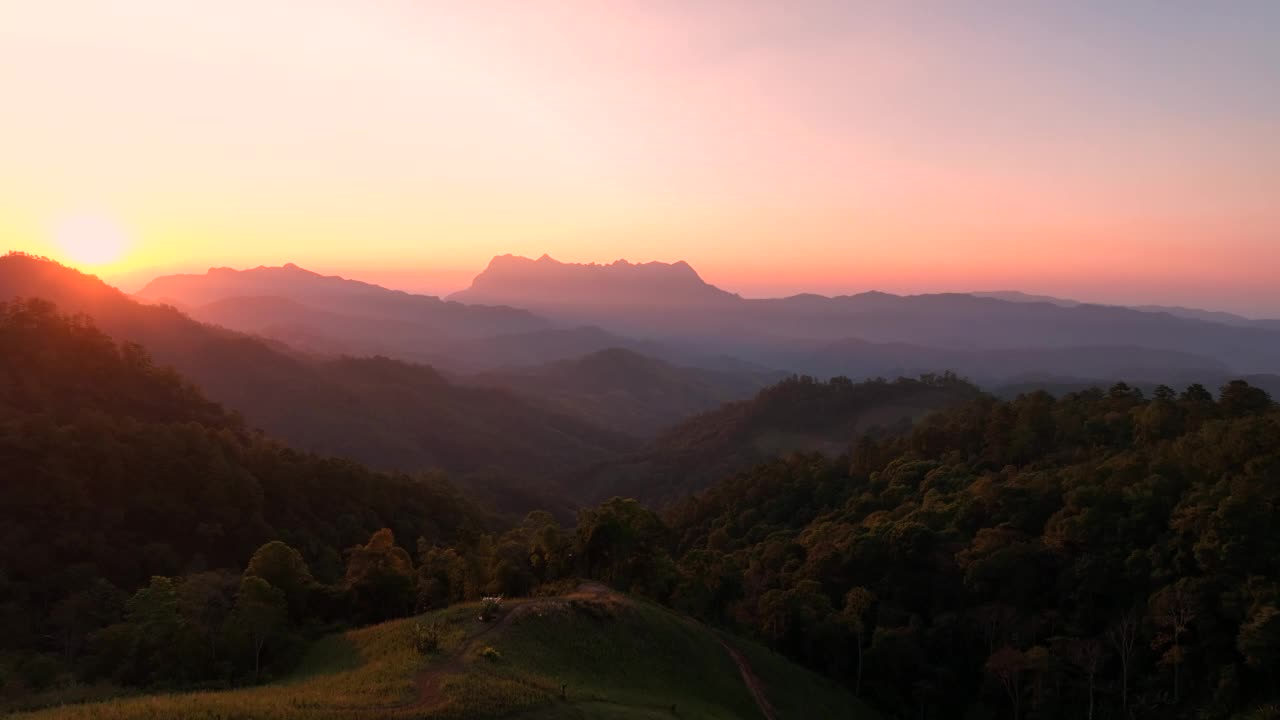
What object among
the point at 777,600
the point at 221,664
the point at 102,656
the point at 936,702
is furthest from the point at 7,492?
the point at 936,702

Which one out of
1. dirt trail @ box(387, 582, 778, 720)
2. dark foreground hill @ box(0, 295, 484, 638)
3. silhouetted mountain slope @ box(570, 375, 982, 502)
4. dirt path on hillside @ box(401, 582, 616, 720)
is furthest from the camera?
silhouetted mountain slope @ box(570, 375, 982, 502)

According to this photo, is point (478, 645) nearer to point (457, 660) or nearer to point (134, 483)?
point (457, 660)

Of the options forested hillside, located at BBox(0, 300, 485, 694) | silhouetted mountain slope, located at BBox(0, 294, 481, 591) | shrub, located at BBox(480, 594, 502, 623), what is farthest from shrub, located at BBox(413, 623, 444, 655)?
silhouetted mountain slope, located at BBox(0, 294, 481, 591)

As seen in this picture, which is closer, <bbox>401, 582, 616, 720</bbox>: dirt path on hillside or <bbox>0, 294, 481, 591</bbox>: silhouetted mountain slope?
<bbox>401, 582, 616, 720</bbox>: dirt path on hillside

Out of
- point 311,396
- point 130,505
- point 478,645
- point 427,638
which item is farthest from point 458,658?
point 311,396

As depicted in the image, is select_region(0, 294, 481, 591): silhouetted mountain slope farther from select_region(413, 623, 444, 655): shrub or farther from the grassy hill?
select_region(413, 623, 444, 655): shrub

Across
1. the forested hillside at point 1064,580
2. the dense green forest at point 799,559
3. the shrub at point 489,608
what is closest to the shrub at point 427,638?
the shrub at point 489,608
